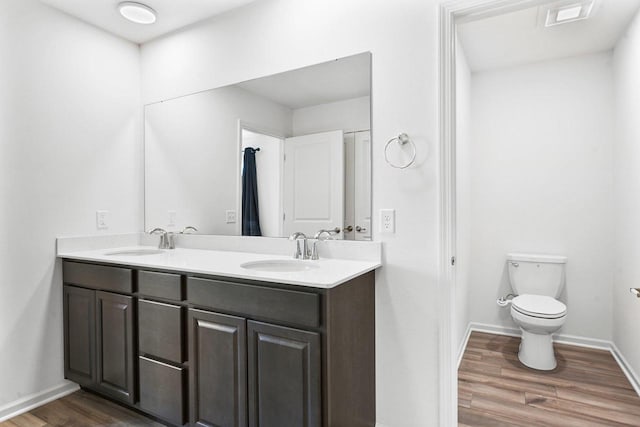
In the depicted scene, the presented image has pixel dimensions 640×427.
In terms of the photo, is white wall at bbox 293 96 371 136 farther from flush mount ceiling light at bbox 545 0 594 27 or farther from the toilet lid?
the toilet lid

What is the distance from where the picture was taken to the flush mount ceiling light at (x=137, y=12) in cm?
217

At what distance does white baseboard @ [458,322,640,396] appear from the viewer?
2396mm

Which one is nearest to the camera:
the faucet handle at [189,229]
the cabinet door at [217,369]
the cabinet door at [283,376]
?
the cabinet door at [283,376]

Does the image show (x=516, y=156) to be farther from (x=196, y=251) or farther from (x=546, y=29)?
(x=196, y=251)

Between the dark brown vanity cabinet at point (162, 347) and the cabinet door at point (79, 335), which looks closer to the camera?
the dark brown vanity cabinet at point (162, 347)

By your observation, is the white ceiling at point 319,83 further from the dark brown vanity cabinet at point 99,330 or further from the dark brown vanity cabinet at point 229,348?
the dark brown vanity cabinet at point 99,330

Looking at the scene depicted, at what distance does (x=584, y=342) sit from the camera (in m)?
3.04

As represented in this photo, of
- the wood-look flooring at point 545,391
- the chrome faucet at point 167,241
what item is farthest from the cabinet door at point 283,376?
the chrome faucet at point 167,241

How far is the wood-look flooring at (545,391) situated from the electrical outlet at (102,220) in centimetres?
249

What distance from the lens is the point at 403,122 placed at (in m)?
1.77

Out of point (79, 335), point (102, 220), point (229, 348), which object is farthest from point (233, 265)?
point (102, 220)

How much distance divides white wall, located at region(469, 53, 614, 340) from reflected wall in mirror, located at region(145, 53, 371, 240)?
6.50 ft

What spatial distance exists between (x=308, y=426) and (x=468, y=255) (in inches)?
94.3

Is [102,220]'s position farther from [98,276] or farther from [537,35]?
[537,35]
